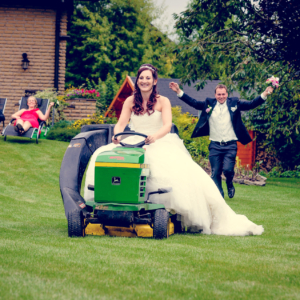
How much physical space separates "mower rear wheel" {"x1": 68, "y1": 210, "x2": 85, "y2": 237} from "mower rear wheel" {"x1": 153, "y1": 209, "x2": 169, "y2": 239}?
69 centimetres

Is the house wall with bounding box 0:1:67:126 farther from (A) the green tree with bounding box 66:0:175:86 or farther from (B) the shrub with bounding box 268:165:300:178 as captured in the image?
(A) the green tree with bounding box 66:0:175:86

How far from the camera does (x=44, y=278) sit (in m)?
2.86

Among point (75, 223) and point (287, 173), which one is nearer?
point (75, 223)

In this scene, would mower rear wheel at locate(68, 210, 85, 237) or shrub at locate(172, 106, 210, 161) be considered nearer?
mower rear wheel at locate(68, 210, 85, 237)

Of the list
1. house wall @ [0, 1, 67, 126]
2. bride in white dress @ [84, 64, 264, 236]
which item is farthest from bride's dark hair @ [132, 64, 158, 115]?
house wall @ [0, 1, 67, 126]

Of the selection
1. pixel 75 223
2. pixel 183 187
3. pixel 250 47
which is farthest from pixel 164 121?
pixel 250 47

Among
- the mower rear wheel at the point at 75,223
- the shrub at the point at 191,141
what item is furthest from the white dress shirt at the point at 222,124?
the shrub at the point at 191,141

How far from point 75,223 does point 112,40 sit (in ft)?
104

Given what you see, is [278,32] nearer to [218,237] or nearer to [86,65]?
[218,237]

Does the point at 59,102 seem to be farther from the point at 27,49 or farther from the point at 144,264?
the point at 144,264

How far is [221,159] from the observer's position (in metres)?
7.21

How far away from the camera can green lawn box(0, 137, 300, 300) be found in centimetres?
267

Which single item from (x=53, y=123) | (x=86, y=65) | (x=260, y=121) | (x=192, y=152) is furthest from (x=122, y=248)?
(x=86, y=65)

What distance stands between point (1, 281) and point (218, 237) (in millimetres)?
2639
